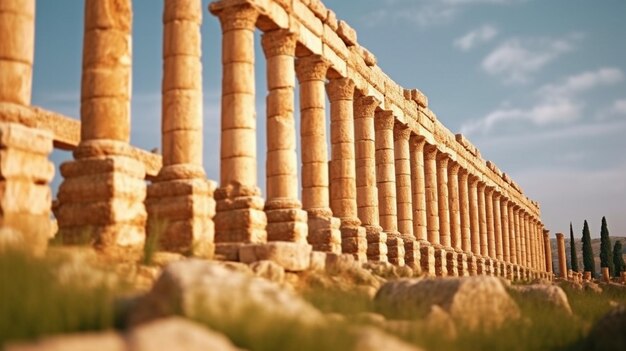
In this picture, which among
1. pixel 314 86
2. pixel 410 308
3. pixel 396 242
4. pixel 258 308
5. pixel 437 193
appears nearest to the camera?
pixel 258 308

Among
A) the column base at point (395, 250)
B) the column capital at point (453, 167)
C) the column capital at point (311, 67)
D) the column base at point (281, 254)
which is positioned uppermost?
the column capital at point (311, 67)

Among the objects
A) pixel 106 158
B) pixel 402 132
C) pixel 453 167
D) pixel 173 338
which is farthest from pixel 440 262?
pixel 173 338

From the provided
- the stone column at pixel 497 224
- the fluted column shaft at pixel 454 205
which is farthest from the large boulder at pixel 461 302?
the stone column at pixel 497 224

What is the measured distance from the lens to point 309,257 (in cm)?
1538

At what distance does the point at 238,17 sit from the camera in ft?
61.8

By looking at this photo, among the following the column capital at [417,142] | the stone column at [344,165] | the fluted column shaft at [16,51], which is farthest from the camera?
the column capital at [417,142]

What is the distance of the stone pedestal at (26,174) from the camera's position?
10961 mm

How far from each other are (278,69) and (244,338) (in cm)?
1544

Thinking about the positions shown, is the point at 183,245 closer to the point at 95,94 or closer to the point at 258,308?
the point at 95,94

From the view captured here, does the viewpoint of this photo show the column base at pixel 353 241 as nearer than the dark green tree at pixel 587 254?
Yes

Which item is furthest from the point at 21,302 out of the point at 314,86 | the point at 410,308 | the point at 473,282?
the point at 314,86

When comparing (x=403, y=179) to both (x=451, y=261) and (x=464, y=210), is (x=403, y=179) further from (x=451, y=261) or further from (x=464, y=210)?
(x=464, y=210)

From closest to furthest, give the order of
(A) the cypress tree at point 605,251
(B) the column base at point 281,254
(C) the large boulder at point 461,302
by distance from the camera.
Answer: (C) the large boulder at point 461,302
(B) the column base at point 281,254
(A) the cypress tree at point 605,251

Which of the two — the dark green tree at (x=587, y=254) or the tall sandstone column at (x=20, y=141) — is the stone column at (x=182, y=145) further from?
the dark green tree at (x=587, y=254)
